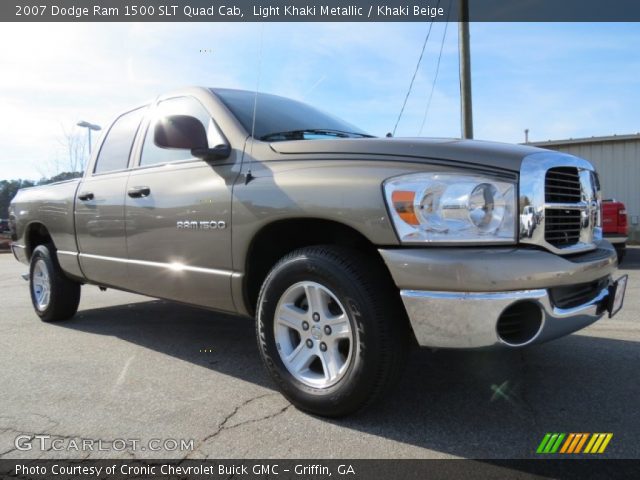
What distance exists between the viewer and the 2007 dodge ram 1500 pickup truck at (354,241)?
2287 mm

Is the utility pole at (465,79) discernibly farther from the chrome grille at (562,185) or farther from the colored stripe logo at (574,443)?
the colored stripe logo at (574,443)

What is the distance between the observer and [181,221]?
132 inches

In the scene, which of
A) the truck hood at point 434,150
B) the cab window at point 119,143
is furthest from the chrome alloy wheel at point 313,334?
the cab window at point 119,143

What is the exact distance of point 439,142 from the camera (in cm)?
259

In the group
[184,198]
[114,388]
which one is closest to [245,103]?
[184,198]

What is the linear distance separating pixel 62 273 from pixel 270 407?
10.3 ft

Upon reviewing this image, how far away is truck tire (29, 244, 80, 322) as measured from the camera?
500 cm

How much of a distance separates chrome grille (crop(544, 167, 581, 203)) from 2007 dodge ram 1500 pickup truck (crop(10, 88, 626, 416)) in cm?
1

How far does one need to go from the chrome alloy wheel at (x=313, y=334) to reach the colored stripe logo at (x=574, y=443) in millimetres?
955

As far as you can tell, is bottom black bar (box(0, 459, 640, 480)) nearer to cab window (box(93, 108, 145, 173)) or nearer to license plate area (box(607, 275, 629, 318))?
license plate area (box(607, 275, 629, 318))

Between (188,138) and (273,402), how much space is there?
164cm

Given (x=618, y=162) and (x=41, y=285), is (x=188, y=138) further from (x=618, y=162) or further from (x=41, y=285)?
(x=618, y=162)

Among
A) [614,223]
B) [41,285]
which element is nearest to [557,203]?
[41,285]

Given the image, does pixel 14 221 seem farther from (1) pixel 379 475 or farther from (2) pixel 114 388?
(1) pixel 379 475
